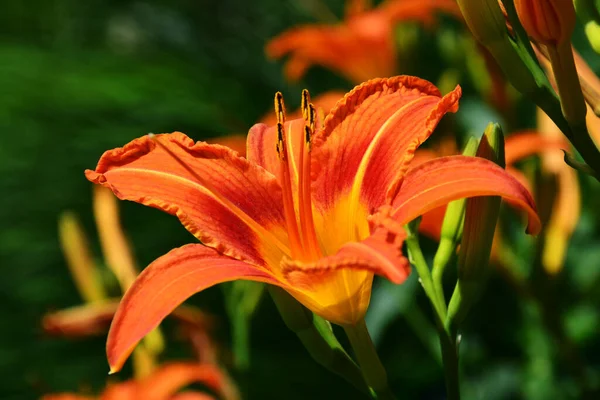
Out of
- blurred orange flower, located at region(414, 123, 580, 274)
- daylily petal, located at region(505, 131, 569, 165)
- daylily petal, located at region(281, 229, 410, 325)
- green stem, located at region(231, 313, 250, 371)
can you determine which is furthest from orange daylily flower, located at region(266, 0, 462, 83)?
daylily petal, located at region(281, 229, 410, 325)

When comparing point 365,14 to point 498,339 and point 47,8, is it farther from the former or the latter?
point 47,8

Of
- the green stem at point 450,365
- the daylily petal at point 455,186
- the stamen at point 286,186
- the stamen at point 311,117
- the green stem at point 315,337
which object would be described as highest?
the stamen at point 311,117

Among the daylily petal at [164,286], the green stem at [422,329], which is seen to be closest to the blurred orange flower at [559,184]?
the green stem at [422,329]

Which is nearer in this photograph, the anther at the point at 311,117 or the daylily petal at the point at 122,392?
the anther at the point at 311,117

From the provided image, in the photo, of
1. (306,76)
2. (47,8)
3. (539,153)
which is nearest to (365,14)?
(539,153)

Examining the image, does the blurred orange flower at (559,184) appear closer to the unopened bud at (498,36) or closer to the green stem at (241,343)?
the green stem at (241,343)

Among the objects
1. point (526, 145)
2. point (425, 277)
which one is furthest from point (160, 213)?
point (425, 277)
